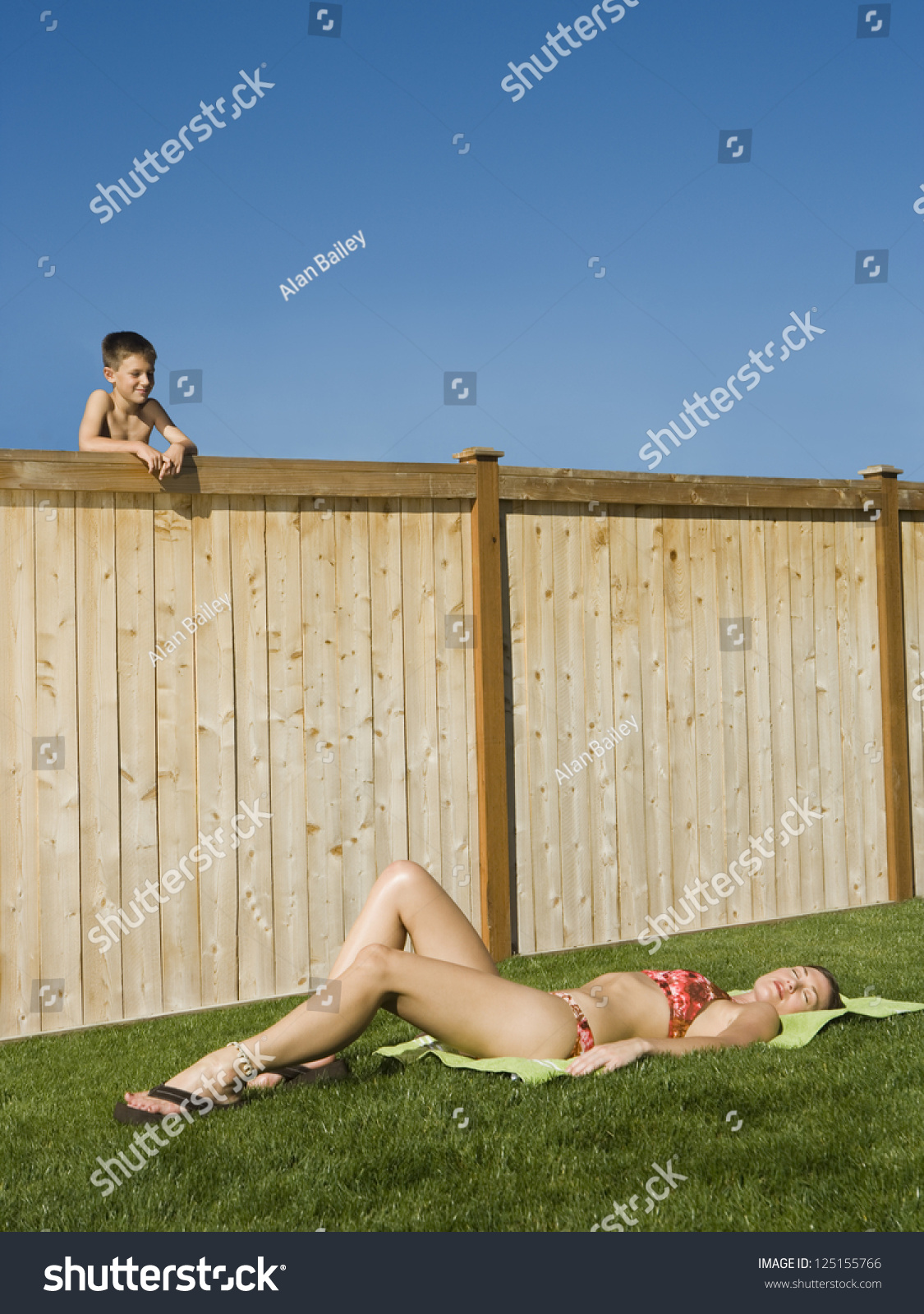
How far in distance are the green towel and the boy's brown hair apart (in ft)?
10.4

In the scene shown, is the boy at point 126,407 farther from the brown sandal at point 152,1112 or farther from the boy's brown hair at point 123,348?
the brown sandal at point 152,1112

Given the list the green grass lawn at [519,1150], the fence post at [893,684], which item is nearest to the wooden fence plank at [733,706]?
the fence post at [893,684]

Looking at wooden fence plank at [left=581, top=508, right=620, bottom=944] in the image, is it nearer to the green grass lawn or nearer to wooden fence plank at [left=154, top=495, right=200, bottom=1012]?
wooden fence plank at [left=154, top=495, right=200, bottom=1012]

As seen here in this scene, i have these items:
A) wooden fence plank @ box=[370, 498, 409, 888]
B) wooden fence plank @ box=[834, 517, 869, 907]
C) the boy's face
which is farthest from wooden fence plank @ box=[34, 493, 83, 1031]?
wooden fence plank @ box=[834, 517, 869, 907]

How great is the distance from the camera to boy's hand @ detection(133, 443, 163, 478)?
189 inches

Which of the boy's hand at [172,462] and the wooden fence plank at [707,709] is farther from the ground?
the boy's hand at [172,462]

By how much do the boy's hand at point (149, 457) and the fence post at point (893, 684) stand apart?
13.8ft

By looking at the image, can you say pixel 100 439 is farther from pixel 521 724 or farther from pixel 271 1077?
pixel 271 1077

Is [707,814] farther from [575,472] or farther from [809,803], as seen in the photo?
[575,472]

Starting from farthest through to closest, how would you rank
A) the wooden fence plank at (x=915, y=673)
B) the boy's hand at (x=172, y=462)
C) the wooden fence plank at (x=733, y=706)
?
the wooden fence plank at (x=915, y=673), the wooden fence plank at (x=733, y=706), the boy's hand at (x=172, y=462)

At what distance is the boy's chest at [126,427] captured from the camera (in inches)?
195

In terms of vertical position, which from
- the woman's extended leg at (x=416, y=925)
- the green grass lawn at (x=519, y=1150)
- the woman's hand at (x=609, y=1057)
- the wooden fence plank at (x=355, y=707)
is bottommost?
the green grass lawn at (x=519, y=1150)

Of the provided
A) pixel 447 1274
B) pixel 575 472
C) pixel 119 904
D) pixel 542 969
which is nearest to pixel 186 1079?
pixel 447 1274

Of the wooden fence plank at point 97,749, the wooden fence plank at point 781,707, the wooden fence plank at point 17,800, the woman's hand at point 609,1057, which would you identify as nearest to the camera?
the woman's hand at point 609,1057
